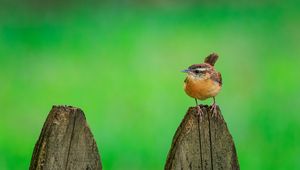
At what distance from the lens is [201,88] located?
5.80 meters

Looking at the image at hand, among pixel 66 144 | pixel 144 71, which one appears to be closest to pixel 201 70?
pixel 66 144

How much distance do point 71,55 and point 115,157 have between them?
3060 mm

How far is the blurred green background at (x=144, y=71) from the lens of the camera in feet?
25.3

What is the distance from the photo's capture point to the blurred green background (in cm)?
771

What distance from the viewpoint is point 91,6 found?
40.5 feet

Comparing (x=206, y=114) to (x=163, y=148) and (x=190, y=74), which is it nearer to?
(x=190, y=74)

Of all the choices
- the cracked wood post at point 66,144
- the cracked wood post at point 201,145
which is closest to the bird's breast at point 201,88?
the cracked wood post at point 201,145

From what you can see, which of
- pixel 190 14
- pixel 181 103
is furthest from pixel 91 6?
pixel 181 103

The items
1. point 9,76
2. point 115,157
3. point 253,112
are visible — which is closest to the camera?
point 115,157

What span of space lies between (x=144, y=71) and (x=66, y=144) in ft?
16.6

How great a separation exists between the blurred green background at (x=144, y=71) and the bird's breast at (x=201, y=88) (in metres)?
1.64

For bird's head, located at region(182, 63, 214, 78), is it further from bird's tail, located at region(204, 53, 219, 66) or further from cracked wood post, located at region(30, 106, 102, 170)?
cracked wood post, located at region(30, 106, 102, 170)

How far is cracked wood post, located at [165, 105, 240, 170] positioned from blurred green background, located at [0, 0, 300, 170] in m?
2.72

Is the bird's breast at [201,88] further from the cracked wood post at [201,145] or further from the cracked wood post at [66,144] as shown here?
the cracked wood post at [66,144]
